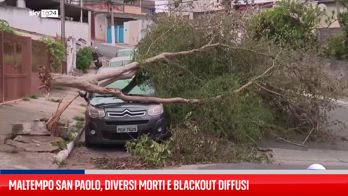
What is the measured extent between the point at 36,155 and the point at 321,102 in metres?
5.71

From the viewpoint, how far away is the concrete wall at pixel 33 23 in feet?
135

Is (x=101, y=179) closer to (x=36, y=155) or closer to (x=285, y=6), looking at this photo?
(x=36, y=155)

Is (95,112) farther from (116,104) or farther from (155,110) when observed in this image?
(155,110)

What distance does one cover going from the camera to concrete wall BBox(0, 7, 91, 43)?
41031 mm

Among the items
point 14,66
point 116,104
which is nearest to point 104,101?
point 116,104

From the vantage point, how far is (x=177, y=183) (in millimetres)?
3057

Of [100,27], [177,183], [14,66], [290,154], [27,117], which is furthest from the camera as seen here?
[100,27]

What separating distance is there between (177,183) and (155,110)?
8.04 metres

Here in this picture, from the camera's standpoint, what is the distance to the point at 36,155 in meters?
9.64

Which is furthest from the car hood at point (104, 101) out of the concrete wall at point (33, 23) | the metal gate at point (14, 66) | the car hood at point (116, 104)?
the concrete wall at point (33, 23)

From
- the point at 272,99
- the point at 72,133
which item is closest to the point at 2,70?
the point at 72,133

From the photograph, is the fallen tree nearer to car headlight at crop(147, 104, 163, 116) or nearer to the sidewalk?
car headlight at crop(147, 104, 163, 116)

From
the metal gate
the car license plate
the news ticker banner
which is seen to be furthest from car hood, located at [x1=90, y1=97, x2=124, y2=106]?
the news ticker banner

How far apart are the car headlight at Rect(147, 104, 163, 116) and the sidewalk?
215 centimetres
